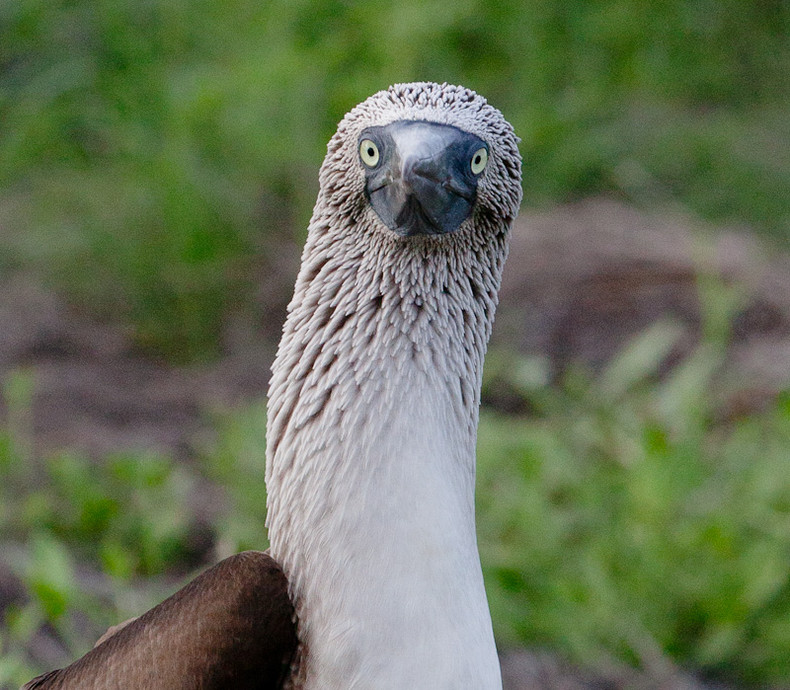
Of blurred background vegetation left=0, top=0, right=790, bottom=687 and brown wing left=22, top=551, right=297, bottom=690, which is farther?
blurred background vegetation left=0, top=0, right=790, bottom=687

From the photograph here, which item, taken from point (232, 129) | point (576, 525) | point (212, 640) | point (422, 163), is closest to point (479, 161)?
point (422, 163)

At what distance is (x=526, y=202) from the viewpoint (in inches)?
319

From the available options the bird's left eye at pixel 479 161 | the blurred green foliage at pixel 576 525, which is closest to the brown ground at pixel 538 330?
the blurred green foliage at pixel 576 525

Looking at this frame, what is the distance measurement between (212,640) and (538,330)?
4.75m

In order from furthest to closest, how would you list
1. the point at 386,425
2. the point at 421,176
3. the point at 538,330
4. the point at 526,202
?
1. the point at 526,202
2. the point at 538,330
3. the point at 386,425
4. the point at 421,176

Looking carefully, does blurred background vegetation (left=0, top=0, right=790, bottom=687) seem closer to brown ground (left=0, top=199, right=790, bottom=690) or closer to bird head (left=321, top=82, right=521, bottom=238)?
brown ground (left=0, top=199, right=790, bottom=690)

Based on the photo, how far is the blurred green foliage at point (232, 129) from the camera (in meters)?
Answer: 6.73

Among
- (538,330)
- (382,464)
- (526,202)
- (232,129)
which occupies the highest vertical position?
(232,129)

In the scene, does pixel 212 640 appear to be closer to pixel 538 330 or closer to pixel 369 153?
pixel 369 153

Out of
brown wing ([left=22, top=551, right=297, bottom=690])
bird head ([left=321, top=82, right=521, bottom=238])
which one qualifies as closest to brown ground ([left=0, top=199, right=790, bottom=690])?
brown wing ([left=22, top=551, right=297, bottom=690])

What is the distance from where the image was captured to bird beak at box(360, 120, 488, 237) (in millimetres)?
2445

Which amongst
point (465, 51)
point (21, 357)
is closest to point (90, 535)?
point (21, 357)

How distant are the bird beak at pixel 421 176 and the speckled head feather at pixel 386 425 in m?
0.04

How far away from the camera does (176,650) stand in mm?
2467
